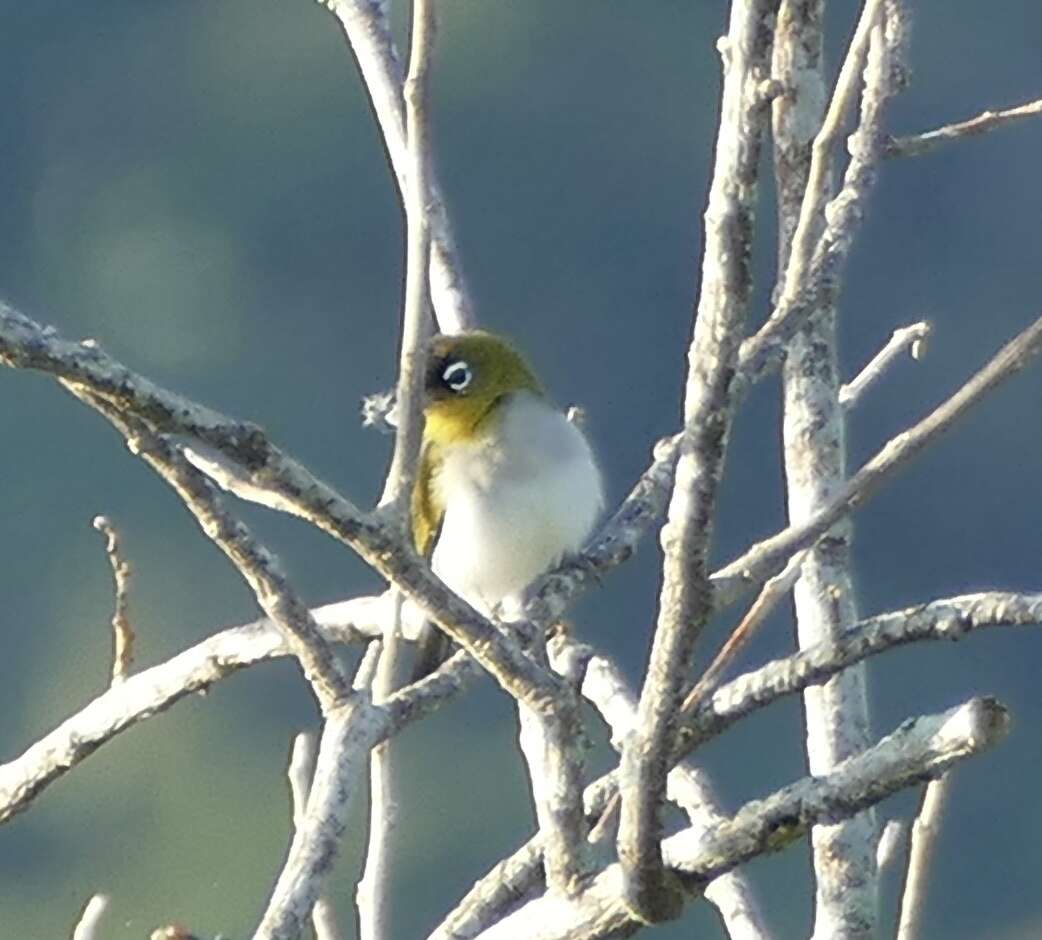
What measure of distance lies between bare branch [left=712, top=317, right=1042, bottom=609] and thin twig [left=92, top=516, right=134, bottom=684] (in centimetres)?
89

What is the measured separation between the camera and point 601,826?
7.35 ft

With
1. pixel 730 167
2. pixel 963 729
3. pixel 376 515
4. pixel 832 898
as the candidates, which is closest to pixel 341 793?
pixel 376 515

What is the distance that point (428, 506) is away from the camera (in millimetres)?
4449

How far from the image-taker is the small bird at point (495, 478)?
4242 millimetres

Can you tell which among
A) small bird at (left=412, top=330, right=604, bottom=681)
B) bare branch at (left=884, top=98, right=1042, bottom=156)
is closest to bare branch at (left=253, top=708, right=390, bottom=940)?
bare branch at (left=884, top=98, right=1042, bottom=156)

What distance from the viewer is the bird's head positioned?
14.0 ft

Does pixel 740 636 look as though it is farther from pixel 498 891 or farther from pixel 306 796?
pixel 306 796

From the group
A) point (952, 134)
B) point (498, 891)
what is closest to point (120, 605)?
point (498, 891)

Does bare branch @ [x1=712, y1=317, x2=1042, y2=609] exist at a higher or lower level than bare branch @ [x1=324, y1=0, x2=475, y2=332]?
lower

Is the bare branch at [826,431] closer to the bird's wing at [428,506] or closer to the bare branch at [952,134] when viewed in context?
the bare branch at [952,134]

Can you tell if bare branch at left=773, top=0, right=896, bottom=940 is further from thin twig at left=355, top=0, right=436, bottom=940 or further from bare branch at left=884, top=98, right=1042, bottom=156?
thin twig at left=355, top=0, right=436, bottom=940

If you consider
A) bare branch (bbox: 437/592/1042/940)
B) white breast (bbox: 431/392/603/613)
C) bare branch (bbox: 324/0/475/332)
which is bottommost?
bare branch (bbox: 437/592/1042/940)

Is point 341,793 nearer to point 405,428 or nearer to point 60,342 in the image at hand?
point 405,428

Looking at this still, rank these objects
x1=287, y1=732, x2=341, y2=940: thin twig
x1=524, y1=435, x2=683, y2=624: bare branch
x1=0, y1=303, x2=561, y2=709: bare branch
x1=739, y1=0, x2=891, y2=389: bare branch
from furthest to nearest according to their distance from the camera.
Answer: x1=524, y1=435, x2=683, y2=624: bare branch, x1=287, y1=732, x2=341, y2=940: thin twig, x1=739, y1=0, x2=891, y2=389: bare branch, x1=0, y1=303, x2=561, y2=709: bare branch
